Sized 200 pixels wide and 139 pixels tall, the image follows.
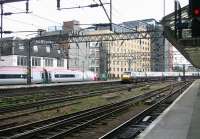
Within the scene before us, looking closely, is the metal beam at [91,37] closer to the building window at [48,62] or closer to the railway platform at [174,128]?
the railway platform at [174,128]

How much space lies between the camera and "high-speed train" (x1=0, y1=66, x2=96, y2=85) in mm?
58156

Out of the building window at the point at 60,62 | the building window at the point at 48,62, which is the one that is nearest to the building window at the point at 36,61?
the building window at the point at 48,62

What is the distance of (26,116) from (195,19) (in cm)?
1195

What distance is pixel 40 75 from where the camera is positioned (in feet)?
218

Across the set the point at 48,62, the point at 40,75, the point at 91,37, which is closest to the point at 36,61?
the point at 48,62

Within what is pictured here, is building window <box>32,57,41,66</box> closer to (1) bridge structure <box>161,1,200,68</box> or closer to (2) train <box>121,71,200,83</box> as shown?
(2) train <box>121,71,200,83</box>

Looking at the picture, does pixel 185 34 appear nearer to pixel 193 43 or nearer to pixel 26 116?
pixel 193 43

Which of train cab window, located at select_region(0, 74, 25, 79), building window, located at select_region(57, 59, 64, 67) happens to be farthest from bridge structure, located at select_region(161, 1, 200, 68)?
building window, located at select_region(57, 59, 64, 67)

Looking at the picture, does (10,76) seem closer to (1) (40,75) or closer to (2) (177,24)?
(1) (40,75)

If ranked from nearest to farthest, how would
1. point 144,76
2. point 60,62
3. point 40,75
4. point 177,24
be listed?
point 177,24, point 40,75, point 144,76, point 60,62

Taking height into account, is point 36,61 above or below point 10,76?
above

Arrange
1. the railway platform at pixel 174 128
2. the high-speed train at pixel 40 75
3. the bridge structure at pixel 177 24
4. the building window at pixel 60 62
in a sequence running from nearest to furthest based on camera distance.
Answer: the railway platform at pixel 174 128 → the bridge structure at pixel 177 24 → the high-speed train at pixel 40 75 → the building window at pixel 60 62

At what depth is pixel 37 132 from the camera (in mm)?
14000

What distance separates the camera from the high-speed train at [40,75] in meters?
58.2
